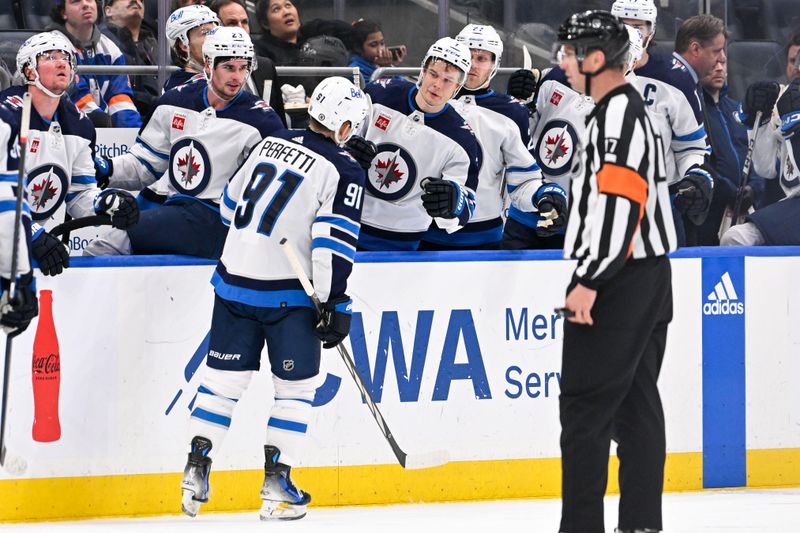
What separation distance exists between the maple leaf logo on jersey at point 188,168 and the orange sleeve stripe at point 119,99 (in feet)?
2.82

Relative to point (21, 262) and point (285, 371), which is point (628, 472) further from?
point (21, 262)

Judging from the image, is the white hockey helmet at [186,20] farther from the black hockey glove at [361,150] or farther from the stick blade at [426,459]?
the stick blade at [426,459]

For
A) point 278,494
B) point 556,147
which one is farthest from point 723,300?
point 278,494

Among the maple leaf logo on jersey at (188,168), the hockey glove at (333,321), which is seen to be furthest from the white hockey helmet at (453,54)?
the hockey glove at (333,321)

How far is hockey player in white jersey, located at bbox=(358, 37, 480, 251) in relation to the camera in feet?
14.6

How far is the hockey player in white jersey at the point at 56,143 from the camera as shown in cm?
404

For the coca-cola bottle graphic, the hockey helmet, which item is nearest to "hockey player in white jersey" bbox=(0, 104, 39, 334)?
the coca-cola bottle graphic

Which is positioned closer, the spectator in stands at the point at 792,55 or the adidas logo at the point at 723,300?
the adidas logo at the point at 723,300

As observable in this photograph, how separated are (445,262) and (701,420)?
1.01m

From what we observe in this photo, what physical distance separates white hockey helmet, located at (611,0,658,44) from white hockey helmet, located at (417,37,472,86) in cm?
71

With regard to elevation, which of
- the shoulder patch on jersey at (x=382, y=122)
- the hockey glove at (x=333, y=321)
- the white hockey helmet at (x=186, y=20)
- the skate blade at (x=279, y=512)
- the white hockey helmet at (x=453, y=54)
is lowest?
the skate blade at (x=279, y=512)

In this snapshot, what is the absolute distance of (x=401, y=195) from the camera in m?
4.46

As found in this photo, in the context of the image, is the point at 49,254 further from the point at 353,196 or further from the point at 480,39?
the point at 480,39

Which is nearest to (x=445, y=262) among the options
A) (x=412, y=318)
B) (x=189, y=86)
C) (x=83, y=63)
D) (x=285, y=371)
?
(x=412, y=318)
